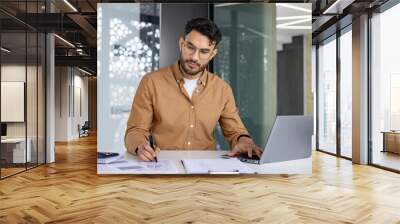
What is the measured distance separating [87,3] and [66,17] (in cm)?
70

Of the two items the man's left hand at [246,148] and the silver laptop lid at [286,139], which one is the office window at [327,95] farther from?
the silver laptop lid at [286,139]

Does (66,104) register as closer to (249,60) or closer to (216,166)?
(249,60)

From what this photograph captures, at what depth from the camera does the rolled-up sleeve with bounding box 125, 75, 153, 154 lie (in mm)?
3775

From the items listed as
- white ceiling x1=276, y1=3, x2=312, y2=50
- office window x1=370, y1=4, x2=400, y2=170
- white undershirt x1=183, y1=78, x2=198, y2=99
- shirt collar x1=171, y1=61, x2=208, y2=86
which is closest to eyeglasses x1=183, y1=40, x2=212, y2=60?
shirt collar x1=171, y1=61, x2=208, y2=86

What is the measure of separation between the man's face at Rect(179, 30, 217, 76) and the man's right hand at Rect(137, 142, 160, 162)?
3.34 ft

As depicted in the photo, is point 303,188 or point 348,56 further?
point 348,56

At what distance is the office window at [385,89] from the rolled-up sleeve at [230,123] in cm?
382

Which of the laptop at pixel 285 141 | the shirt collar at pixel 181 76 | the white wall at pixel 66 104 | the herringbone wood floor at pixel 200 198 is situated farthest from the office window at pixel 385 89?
the white wall at pixel 66 104

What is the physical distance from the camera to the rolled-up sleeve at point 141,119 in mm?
3775

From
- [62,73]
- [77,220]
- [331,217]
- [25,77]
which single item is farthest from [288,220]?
[62,73]

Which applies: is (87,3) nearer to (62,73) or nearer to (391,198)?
(391,198)

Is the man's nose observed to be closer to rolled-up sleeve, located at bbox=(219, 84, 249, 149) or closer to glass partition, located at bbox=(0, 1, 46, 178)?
rolled-up sleeve, located at bbox=(219, 84, 249, 149)

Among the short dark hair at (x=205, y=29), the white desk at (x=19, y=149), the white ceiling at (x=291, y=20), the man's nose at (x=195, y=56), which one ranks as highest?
the white ceiling at (x=291, y=20)

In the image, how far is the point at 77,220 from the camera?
3.57 meters
